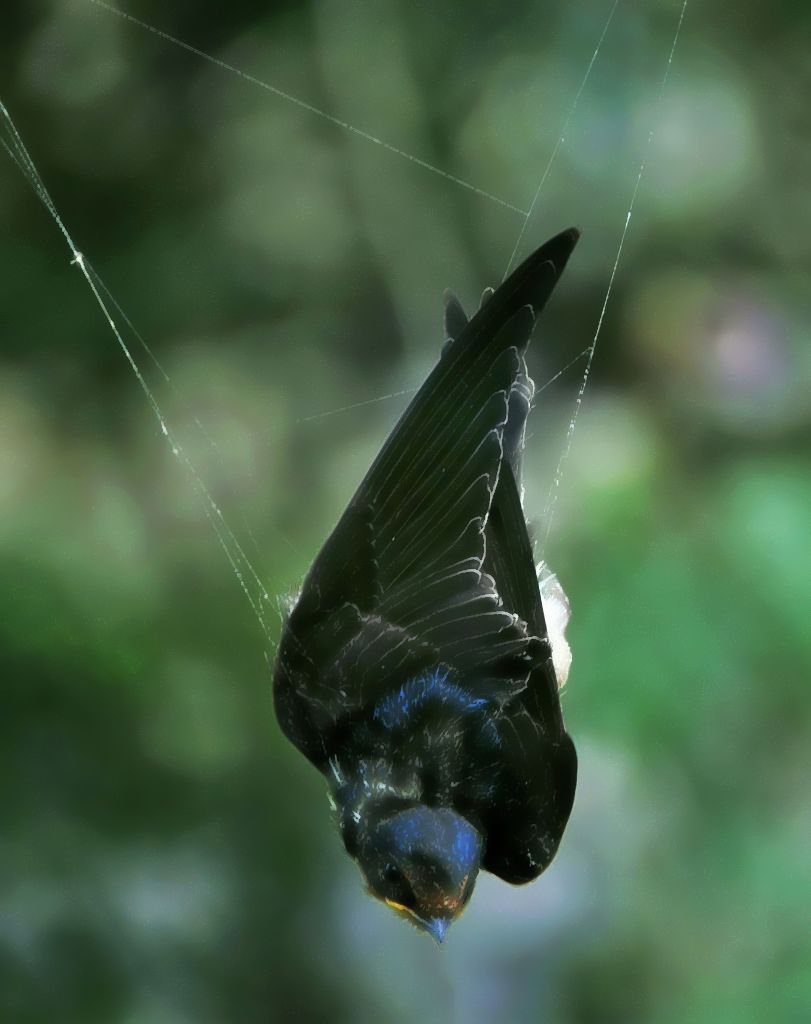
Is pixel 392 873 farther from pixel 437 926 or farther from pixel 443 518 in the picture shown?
pixel 443 518

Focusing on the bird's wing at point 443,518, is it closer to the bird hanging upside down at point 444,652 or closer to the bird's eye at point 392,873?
the bird hanging upside down at point 444,652

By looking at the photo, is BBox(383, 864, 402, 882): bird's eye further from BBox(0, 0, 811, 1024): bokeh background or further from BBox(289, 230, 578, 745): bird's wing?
BBox(0, 0, 811, 1024): bokeh background

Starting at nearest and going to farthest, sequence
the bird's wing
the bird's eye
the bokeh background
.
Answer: the bird's wing, the bird's eye, the bokeh background

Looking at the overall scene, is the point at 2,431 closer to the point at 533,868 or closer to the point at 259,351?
the point at 259,351

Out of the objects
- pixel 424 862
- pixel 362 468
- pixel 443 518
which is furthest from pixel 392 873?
pixel 362 468

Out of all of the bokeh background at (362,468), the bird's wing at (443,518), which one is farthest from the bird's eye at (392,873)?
the bokeh background at (362,468)

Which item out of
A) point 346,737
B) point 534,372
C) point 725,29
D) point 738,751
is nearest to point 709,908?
point 738,751

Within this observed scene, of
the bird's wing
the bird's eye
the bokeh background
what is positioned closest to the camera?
the bird's wing

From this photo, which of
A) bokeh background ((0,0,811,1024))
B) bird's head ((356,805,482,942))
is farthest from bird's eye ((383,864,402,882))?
bokeh background ((0,0,811,1024))
